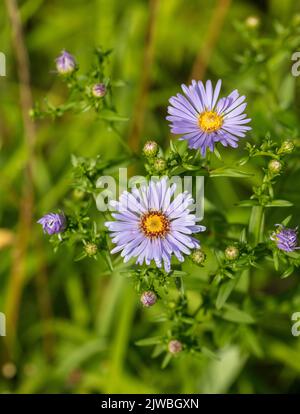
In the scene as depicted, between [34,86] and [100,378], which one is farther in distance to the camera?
[34,86]

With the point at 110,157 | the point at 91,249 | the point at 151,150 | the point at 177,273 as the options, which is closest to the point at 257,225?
the point at 177,273

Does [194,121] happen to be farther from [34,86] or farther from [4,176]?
[34,86]

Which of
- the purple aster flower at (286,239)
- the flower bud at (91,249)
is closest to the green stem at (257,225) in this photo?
the purple aster flower at (286,239)

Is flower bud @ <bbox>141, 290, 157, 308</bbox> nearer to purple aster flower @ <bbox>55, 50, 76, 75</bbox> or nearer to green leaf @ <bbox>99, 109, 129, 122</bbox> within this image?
green leaf @ <bbox>99, 109, 129, 122</bbox>

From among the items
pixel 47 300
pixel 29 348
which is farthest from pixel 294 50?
pixel 29 348

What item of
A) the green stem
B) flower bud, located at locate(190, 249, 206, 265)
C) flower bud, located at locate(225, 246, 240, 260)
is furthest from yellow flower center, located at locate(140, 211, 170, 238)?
the green stem

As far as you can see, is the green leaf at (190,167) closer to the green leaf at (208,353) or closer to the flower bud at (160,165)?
the flower bud at (160,165)

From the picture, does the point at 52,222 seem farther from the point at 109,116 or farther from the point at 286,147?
the point at 286,147
